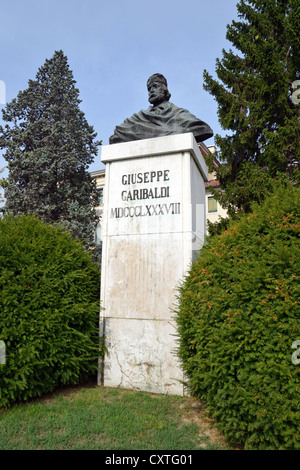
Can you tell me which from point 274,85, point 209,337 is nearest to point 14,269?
point 209,337

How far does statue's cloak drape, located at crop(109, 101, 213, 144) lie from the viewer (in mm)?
4910

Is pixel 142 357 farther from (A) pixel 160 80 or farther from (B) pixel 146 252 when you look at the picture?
(A) pixel 160 80

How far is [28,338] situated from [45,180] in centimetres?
922

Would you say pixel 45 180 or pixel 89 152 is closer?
pixel 45 180

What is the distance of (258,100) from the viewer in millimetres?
10508

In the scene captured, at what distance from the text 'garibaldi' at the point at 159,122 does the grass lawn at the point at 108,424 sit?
356 cm

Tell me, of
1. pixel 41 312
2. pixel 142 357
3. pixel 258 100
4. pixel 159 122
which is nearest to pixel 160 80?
pixel 159 122

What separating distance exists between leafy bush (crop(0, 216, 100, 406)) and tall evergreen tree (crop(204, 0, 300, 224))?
7272 mm

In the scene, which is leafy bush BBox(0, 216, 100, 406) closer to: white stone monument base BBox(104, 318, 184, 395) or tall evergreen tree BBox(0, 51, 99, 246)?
white stone monument base BBox(104, 318, 184, 395)

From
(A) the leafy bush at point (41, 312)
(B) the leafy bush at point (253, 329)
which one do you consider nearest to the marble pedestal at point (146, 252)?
(A) the leafy bush at point (41, 312)

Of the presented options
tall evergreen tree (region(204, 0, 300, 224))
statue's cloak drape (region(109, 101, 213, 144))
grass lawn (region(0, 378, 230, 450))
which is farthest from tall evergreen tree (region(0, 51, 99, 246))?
grass lawn (region(0, 378, 230, 450))

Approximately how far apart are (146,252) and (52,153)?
28.7 ft
